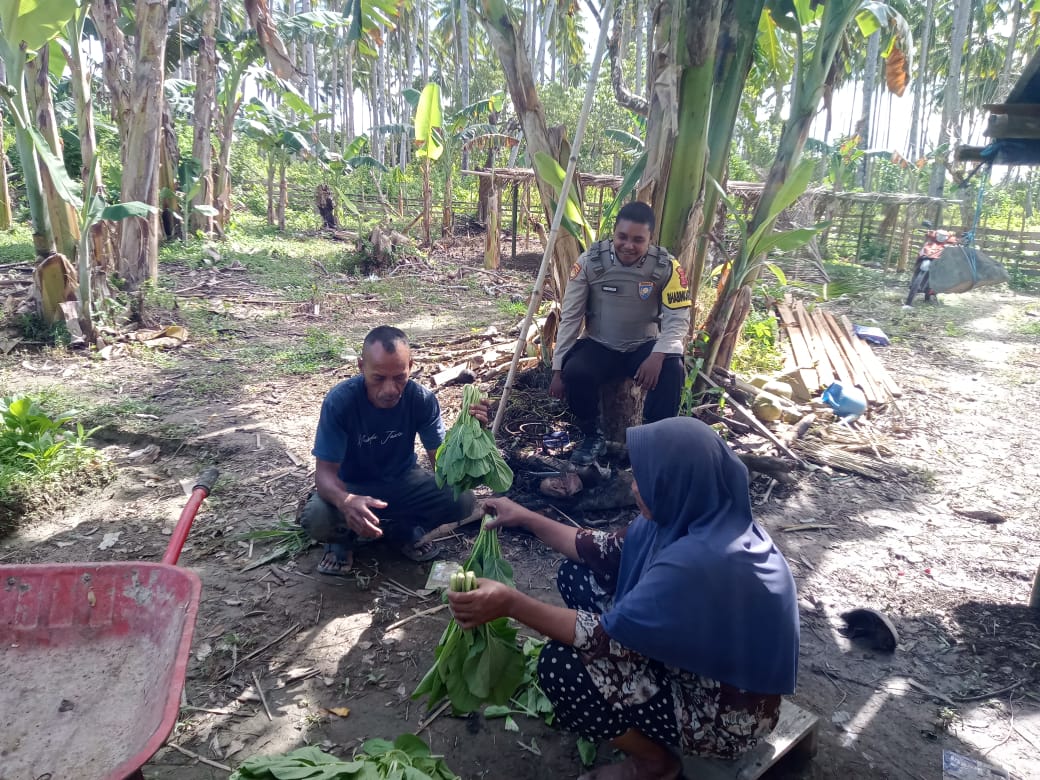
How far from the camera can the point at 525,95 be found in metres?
4.53

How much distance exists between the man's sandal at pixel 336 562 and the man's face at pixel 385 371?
2.68 feet

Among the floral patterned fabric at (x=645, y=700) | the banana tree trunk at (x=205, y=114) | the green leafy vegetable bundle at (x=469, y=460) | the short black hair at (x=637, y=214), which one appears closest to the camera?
the floral patterned fabric at (x=645, y=700)

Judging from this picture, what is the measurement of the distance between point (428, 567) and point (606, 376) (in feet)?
5.87

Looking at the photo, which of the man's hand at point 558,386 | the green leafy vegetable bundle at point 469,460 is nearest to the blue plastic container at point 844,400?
the man's hand at point 558,386

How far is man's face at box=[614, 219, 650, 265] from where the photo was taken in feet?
13.2

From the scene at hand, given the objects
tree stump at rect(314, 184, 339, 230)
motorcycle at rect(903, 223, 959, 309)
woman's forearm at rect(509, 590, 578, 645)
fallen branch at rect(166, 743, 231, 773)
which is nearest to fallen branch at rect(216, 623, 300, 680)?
fallen branch at rect(166, 743, 231, 773)

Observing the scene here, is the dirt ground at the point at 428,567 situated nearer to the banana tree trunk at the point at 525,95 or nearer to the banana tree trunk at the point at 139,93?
the banana tree trunk at the point at 525,95

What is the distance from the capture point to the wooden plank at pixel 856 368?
595cm

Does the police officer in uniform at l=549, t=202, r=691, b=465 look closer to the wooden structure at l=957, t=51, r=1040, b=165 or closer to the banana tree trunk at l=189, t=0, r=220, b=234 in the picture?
the wooden structure at l=957, t=51, r=1040, b=165

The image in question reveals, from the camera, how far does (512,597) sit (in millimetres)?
1897

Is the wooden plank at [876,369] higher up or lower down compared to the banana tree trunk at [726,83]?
lower down

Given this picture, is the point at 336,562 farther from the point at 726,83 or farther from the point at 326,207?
the point at 326,207

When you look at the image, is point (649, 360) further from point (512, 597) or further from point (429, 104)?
point (429, 104)

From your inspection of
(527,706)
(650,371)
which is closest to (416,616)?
(527,706)
